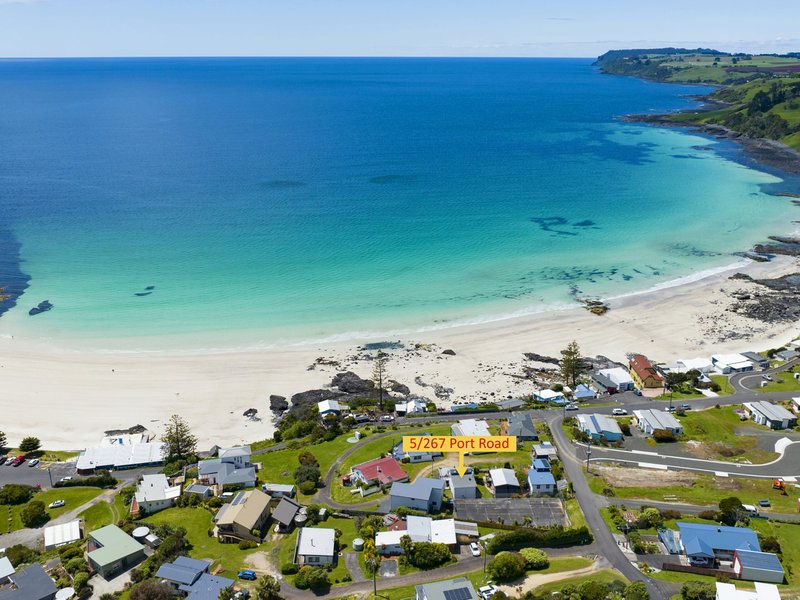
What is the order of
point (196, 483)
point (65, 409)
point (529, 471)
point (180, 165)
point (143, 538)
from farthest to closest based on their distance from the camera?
1. point (180, 165)
2. point (65, 409)
3. point (196, 483)
4. point (529, 471)
5. point (143, 538)

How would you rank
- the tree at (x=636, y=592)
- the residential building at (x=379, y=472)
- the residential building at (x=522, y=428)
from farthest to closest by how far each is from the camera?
the residential building at (x=522, y=428), the residential building at (x=379, y=472), the tree at (x=636, y=592)

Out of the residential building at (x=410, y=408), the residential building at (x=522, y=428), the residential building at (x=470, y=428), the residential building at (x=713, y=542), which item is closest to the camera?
the residential building at (x=713, y=542)

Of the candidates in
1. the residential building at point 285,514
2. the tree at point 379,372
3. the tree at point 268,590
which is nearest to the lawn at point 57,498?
the residential building at point 285,514

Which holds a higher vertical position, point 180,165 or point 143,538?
point 180,165

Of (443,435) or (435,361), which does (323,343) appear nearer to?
(435,361)

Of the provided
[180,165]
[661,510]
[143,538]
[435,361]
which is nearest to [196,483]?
[143,538]

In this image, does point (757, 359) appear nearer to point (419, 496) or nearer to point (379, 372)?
point (379, 372)

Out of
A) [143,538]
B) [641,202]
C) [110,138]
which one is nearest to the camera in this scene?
[143,538]

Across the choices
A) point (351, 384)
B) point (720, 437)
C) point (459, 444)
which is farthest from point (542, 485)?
point (351, 384)

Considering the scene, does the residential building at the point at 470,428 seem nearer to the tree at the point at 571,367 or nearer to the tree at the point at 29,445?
the tree at the point at 571,367
